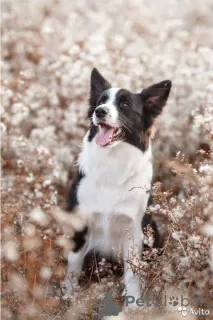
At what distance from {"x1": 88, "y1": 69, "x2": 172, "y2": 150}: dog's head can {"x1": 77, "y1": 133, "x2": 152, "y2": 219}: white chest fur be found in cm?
11

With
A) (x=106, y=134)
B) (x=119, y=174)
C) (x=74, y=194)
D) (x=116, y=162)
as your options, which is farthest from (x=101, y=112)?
(x=74, y=194)

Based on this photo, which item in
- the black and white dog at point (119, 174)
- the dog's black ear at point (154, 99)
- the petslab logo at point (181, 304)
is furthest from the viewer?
the dog's black ear at point (154, 99)

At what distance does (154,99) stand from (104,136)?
656 millimetres

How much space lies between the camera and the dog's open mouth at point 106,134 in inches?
182

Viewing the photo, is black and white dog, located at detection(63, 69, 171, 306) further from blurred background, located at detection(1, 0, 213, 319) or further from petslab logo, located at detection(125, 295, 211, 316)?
petslab logo, located at detection(125, 295, 211, 316)

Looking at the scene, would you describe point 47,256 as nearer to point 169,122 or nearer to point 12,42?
point 169,122

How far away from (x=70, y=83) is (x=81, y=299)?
4.15 m

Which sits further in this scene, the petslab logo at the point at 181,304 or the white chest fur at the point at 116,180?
the white chest fur at the point at 116,180

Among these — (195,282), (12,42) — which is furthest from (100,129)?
(12,42)

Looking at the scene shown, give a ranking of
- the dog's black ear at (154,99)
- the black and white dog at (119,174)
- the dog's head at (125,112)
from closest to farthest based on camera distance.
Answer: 1. the dog's head at (125,112)
2. the black and white dog at (119,174)
3. the dog's black ear at (154,99)

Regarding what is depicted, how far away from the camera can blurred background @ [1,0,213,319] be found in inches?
169

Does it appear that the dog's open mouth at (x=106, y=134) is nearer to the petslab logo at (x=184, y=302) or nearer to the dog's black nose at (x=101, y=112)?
the dog's black nose at (x=101, y=112)

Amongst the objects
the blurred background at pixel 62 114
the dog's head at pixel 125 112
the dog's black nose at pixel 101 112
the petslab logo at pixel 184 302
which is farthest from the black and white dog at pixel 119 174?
the petslab logo at pixel 184 302

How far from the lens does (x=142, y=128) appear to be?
481cm
